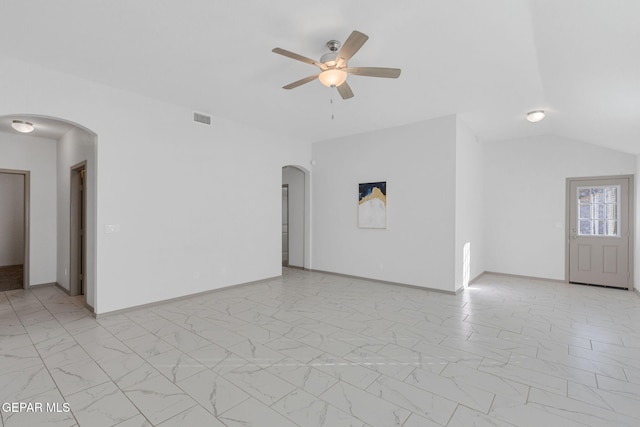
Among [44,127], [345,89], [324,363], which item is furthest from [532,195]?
[44,127]

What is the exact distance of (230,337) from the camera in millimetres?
3453

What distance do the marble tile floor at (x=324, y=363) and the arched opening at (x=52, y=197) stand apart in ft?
3.21

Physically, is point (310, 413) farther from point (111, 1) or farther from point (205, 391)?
point (111, 1)

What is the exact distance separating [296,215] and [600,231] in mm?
6328

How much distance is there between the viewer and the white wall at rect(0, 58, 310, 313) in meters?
3.92

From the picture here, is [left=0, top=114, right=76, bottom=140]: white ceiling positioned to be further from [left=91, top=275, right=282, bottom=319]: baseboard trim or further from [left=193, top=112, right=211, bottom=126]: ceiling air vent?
[left=91, top=275, right=282, bottom=319]: baseboard trim

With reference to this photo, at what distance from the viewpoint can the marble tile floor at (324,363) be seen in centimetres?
217

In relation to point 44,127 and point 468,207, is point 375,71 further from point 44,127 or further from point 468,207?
point 44,127

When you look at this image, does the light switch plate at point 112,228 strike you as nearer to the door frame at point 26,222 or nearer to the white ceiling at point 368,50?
the white ceiling at point 368,50

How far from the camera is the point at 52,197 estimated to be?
20.1 feet

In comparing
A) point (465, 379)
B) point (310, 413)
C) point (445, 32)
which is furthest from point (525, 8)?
point (310, 413)

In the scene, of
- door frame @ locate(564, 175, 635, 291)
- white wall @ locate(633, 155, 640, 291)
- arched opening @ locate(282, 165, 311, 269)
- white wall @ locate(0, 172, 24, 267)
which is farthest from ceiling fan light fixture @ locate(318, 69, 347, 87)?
white wall @ locate(0, 172, 24, 267)

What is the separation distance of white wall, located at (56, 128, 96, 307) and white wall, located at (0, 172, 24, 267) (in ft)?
13.9

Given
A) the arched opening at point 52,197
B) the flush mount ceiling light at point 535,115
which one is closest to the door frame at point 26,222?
the arched opening at point 52,197
